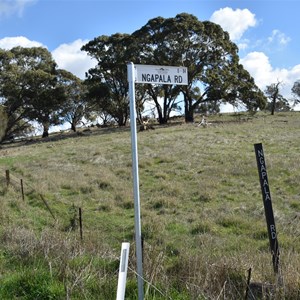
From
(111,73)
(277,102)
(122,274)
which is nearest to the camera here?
(122,274)

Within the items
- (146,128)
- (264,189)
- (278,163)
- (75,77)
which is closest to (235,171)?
(278,163)

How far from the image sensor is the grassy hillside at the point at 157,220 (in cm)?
486

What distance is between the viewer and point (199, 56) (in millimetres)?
42812

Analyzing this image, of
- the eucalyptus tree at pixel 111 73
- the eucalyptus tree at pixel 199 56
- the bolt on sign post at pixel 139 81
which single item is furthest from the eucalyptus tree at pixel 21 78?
the bolt on sign post at pixel 139 81

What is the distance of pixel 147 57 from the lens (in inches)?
1686

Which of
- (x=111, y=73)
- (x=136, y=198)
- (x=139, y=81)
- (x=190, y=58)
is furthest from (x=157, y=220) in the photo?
(x=111, y=73)

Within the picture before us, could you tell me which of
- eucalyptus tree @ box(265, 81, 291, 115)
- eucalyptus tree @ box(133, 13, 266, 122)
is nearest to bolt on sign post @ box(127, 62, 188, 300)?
eucalyptus tree @ box(133, 13, 266, 122)

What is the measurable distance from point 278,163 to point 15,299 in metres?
14.3

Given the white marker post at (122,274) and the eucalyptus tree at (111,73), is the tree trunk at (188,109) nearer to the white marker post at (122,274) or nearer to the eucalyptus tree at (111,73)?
the eucalyptus tree at (111,73)

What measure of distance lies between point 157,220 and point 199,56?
114 ft

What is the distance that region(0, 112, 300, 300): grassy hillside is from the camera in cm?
486

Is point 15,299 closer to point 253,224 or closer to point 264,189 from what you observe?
point 264,189

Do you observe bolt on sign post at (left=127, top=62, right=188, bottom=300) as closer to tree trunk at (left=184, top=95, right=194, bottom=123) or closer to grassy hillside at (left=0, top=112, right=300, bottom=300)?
grassy hillside at (left=0, top=112, right=300, bottom=300)

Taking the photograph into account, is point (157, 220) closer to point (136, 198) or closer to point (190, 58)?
point (136, 198)
